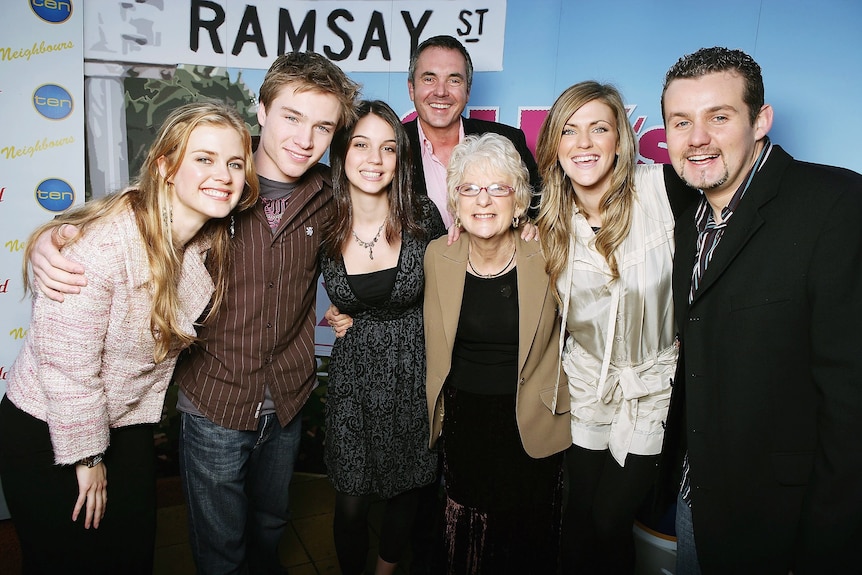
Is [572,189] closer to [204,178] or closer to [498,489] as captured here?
[498,489]

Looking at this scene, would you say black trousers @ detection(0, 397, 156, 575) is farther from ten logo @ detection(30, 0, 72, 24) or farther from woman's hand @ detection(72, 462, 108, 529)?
ten logo @ detection(30, 0, 72, 24)

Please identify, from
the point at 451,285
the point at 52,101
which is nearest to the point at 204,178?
the point at 451,285

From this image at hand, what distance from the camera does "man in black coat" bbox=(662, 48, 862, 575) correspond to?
4.44ft

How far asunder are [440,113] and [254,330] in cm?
158

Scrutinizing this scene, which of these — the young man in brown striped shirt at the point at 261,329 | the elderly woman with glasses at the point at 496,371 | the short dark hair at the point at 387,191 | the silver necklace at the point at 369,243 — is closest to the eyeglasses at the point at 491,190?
the elderly woman with glasses at the point at 496,371

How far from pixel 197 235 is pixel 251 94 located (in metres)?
1.73

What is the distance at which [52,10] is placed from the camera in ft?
9.28

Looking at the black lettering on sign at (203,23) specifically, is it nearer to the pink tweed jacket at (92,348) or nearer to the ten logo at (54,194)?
the ten logo at (54,194)

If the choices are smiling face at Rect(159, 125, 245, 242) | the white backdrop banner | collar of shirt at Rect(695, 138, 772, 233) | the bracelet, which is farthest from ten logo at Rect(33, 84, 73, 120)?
collar of shirt at Rect(695, 138, 772, 233)

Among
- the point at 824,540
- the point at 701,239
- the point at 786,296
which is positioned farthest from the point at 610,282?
the point at 824,540

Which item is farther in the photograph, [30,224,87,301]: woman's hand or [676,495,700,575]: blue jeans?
[676,495,700,575]: blue jeans

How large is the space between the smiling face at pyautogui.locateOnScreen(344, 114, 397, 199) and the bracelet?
1.26 m

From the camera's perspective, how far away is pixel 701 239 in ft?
5.75

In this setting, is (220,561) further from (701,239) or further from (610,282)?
(701,239)
